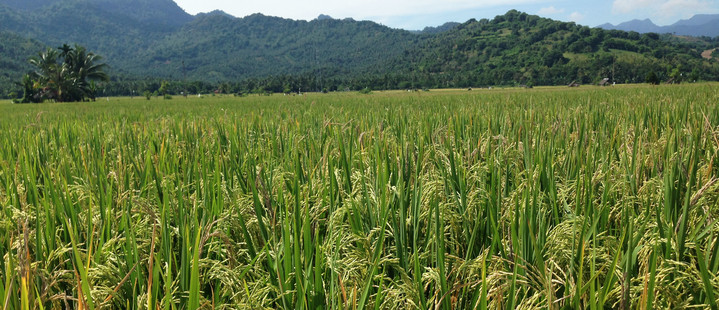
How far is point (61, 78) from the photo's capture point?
3509cm

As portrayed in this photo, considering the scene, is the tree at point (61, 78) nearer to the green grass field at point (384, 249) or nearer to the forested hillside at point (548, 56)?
the green grass field at point (384, 249)

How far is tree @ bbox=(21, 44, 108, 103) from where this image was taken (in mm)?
34812

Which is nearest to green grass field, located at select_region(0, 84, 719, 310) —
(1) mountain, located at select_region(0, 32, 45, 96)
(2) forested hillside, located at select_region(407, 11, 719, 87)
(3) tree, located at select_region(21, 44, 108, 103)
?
(3) tree, located at select_region(21, 44, 108, 103)

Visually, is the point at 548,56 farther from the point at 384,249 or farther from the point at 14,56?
the point at 14,56

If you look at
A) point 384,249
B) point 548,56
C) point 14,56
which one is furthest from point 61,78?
point 14,56

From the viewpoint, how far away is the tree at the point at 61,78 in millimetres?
34812

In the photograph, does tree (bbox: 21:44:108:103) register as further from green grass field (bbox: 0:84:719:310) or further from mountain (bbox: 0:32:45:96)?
mountain (bbox: 0:32:45:96)

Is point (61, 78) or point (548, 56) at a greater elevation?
→ point (548, 56)

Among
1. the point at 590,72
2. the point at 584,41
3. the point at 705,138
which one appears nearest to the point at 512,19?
the point at 584,41

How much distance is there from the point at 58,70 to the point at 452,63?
10700 centimetres

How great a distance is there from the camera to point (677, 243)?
1.07 metres

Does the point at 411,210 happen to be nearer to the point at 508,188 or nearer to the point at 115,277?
the point at 508,188

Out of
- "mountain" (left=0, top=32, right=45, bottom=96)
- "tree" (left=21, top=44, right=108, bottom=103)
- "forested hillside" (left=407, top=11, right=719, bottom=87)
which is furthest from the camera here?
"mountain" (left=0, top=32, right=45, bottom=96)

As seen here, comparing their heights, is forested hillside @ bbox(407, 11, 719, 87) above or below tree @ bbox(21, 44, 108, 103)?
above
